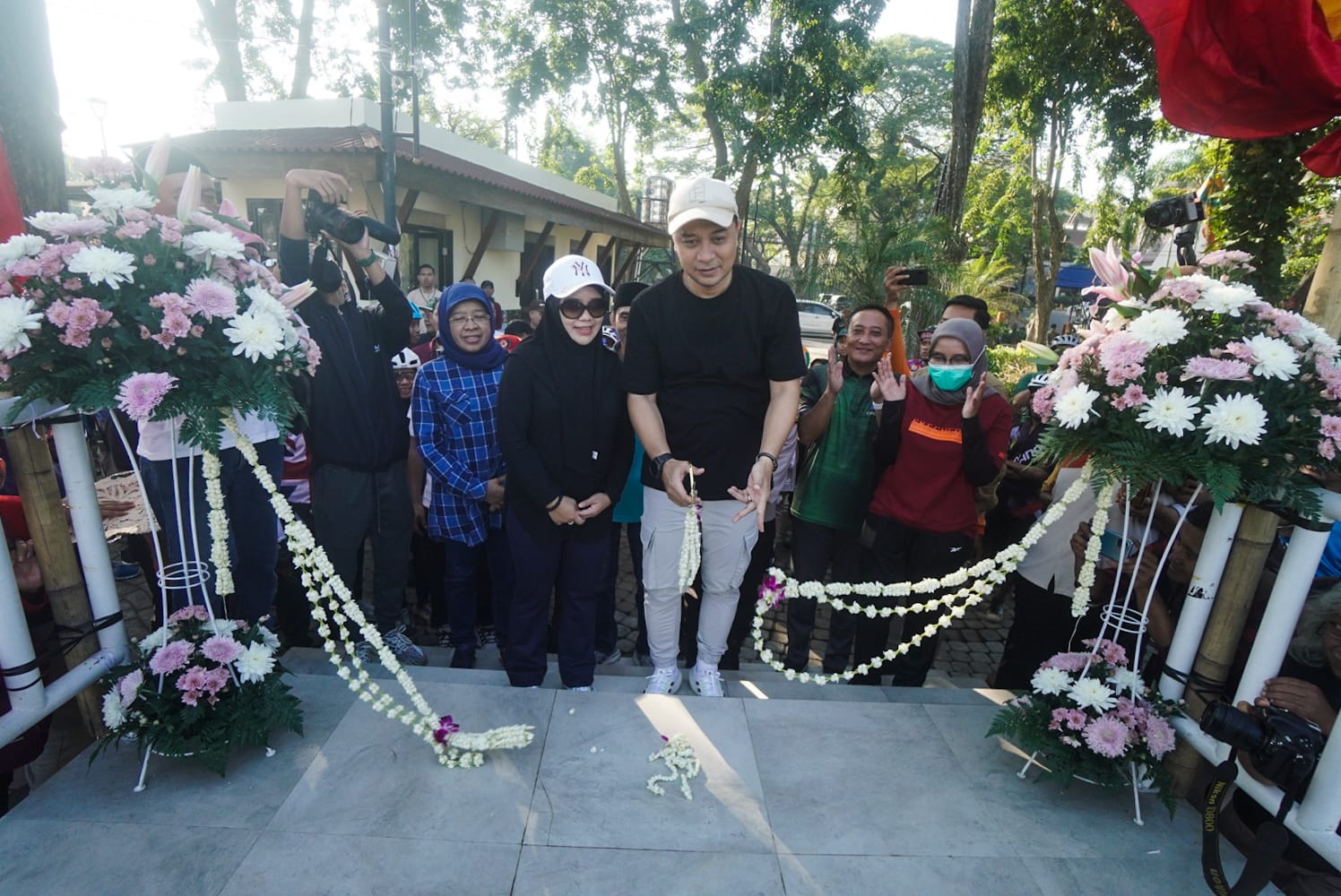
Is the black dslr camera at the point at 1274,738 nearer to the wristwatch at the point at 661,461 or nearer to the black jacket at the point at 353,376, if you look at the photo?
the wristwatch at the point at 661,461

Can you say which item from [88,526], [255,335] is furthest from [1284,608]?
[88,526]

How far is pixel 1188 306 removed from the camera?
2258mm

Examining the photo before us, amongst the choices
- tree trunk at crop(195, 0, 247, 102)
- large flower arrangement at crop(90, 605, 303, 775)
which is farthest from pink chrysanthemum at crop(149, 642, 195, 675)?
tree trunk at crop(195, 0, 247, 102)

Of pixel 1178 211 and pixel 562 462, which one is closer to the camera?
pixel 562 462

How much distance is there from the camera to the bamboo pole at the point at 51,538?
86.7 inches

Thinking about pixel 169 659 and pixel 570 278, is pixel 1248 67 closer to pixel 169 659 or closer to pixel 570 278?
pixel 570 278

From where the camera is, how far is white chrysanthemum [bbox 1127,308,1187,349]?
2.15 meters

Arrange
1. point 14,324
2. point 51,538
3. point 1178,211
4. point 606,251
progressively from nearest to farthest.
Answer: point 14,324 → point 51,538 → point 1178,211 → point 606,251

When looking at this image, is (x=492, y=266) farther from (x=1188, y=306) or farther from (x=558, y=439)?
(x=1188, y=306)

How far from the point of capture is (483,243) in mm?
13016

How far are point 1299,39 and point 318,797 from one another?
4.74 meters

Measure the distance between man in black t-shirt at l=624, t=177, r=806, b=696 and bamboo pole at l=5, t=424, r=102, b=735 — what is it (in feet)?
6.44

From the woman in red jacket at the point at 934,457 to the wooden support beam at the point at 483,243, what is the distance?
36.9 ft

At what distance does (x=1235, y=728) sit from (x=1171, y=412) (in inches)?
35.2
